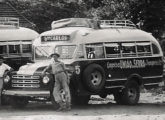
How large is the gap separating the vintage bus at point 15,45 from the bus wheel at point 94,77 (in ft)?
9.00

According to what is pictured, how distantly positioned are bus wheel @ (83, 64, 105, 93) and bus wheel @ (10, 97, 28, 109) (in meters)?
2.30

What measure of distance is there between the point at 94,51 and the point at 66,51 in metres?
0.90

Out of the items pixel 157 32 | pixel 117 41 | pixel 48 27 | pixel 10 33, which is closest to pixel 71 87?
pixel 117 41

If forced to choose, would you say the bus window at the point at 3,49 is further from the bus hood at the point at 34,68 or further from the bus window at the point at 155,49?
the bus window at the point at 155,49

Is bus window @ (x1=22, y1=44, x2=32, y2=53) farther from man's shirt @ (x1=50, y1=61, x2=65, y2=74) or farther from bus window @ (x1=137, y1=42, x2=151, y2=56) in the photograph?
bus window @ (x1=137, y1=42, x2=151, y2=56)

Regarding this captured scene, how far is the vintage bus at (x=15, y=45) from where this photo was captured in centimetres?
1770

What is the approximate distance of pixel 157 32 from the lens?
93.7 feet

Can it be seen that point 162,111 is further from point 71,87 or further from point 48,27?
point 48,27

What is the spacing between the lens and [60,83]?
15195 mm

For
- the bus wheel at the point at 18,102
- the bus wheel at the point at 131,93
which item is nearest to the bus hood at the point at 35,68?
the bus wheel at the point at 18,102

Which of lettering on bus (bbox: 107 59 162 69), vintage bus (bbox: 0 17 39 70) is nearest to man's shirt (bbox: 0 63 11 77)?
vintage bus (bbox: 0 17 39 70)

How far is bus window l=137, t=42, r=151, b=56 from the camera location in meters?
17.8

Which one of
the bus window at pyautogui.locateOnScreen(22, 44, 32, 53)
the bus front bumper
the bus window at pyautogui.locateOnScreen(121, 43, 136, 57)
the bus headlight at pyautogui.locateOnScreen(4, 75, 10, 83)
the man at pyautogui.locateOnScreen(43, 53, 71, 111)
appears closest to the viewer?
the man at pyautogui.locateOnScreen(43, 53, 71, 111)

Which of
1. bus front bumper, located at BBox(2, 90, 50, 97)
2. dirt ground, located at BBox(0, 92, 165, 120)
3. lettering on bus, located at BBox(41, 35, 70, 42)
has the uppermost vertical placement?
lettering on bus, located at BBox(41, 35, 70, 42)
